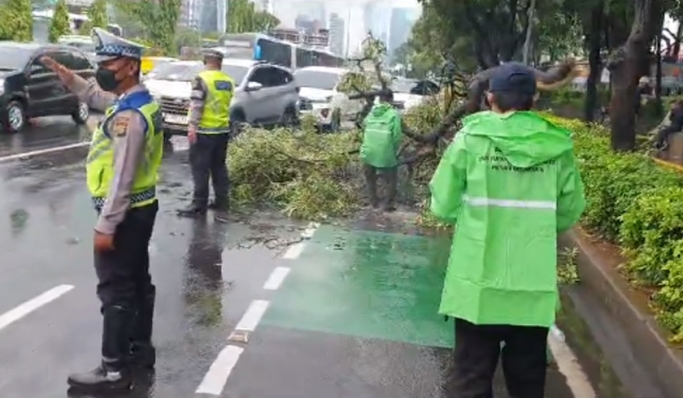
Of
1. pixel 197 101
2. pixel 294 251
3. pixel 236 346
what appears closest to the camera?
pixel 236 346

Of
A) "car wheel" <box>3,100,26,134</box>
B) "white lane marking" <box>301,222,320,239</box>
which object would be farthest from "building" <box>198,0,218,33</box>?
"white lane marking" <box>301,222,320,239</box>

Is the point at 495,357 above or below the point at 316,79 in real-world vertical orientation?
below

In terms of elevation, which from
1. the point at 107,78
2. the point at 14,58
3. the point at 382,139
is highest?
the point at 107,78

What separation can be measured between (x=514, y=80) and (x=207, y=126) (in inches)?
267

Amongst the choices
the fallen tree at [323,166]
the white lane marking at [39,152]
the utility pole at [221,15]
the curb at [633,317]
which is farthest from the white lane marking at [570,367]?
the utility pole at [221,15]

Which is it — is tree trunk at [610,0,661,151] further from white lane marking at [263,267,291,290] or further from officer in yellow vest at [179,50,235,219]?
white lane marking at [263,267,291,290]

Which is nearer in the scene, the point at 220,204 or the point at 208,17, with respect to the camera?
the point at 220,204

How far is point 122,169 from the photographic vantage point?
15.4ft

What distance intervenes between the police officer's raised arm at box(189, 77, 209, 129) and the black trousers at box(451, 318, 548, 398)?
21.7 ft

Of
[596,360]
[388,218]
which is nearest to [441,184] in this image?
[596,360]

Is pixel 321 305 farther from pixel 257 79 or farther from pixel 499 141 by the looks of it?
pixel 257 79

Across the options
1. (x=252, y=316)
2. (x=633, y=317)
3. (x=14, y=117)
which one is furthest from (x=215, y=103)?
(x=14, y=117)

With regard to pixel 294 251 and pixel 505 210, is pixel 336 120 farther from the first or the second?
pixel 505 210

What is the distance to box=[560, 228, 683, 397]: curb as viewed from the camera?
196 inches
